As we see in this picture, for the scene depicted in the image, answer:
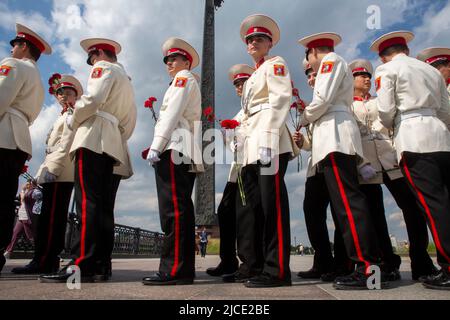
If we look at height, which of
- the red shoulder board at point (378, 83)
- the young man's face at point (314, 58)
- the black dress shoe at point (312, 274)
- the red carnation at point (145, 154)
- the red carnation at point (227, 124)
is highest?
the young man's face at point (314, 58)

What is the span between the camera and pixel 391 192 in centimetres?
309

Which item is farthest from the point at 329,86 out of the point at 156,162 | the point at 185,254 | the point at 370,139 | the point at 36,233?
the point at 36,233

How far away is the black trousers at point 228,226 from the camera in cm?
340

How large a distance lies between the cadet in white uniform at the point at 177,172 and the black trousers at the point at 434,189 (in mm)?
1485

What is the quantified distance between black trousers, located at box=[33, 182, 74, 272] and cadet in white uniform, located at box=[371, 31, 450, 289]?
2.68 m

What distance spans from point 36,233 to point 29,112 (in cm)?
106

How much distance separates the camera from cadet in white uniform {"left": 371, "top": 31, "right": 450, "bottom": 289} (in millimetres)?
2246

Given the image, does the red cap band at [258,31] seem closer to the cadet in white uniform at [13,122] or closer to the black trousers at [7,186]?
the cadet in white uniform at [13,122]

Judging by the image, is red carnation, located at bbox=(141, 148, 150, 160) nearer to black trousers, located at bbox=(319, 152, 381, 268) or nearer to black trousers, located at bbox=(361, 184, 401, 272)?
black trousers, located at bbox=(319, 152, 381, 268)

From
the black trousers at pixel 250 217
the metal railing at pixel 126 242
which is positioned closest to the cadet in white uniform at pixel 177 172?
the black trousers at pixel 250 217

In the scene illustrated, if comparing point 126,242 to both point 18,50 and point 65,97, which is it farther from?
point 18,50

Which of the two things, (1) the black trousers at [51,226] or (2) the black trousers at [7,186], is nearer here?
(2) the black trousers at [7,186]

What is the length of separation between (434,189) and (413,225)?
747 mm
